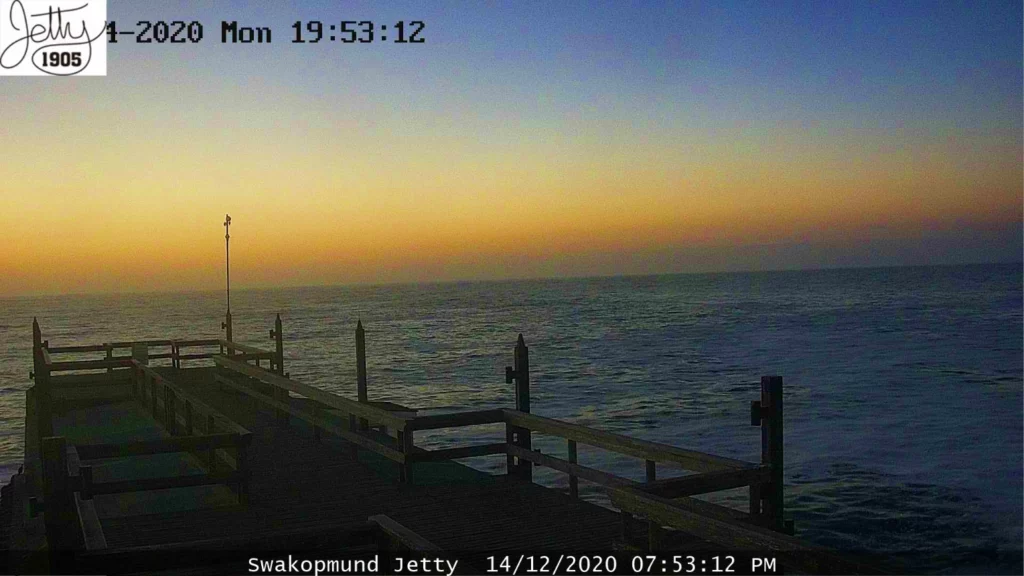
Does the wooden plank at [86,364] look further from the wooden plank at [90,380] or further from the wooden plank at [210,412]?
the wooden plank at [210,412]

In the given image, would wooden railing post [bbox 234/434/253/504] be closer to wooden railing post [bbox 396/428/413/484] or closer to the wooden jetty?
the wooden jetty

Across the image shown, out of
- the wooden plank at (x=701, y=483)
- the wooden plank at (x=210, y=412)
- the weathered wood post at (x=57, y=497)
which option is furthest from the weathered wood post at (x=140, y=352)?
the wooden plank at (x=701, y=483)

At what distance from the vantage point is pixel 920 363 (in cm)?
4231

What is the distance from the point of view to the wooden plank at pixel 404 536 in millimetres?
5043

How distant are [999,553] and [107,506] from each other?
12.8 m

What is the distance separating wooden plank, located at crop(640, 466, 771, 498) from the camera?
21.5 feet

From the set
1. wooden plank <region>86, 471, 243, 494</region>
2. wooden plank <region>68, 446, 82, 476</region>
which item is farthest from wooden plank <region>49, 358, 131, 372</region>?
wooden plank <region>68, 446, 82, 476</region>

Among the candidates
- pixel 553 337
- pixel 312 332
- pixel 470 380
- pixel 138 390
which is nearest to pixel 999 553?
pixel 138 390

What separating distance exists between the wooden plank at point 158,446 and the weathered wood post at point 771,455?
5.52 m

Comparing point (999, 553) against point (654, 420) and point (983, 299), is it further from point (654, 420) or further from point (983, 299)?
point (983, 299)

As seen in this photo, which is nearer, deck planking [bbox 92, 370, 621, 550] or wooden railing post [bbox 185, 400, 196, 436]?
deck planking [bbox 92, 370, 621, 550]

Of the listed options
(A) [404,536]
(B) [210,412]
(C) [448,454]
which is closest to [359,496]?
(C) [448,454]

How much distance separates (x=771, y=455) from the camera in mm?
7680

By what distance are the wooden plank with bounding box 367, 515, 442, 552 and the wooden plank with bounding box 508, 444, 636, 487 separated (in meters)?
3.12
